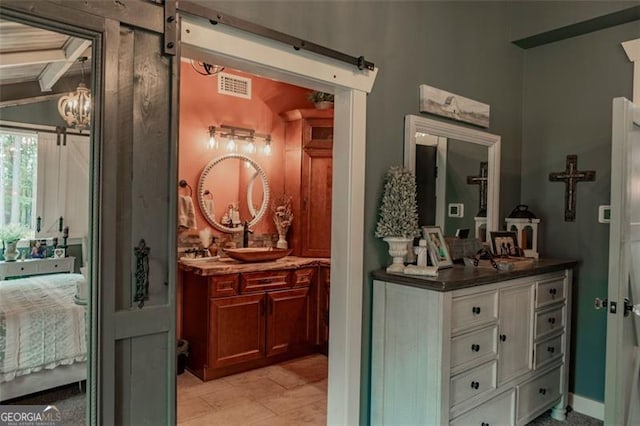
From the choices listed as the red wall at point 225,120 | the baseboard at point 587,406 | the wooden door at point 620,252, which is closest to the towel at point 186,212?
the red wall at point 225,120

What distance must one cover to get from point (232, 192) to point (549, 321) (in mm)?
2714

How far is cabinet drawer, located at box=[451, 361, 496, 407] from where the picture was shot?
7.34 feet

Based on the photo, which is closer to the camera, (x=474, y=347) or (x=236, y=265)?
(x=474, y=347)

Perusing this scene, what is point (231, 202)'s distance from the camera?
4.18m

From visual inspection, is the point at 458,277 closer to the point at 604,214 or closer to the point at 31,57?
the point at 604,214

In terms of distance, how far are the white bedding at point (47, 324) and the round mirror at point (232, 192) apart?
7.85 ft

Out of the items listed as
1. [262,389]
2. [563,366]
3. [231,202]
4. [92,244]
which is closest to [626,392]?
[563,366]

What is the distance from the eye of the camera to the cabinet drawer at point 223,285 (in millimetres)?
3402

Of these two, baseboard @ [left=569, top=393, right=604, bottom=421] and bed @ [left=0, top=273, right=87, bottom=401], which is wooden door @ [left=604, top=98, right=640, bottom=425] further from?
bed @ [left=0, top=273, right=87, bottom=401]

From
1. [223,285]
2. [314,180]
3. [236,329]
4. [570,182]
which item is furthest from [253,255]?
[570,182]

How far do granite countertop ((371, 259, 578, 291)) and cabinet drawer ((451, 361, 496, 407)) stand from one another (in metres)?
0.45

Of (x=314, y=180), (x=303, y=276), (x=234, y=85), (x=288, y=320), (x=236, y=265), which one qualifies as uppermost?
(x=234, y=85)

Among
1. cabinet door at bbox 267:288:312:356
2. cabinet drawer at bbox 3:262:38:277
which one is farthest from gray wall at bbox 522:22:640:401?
cabinet drawer at bbox 3:262:38:277

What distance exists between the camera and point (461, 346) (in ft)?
7.36
